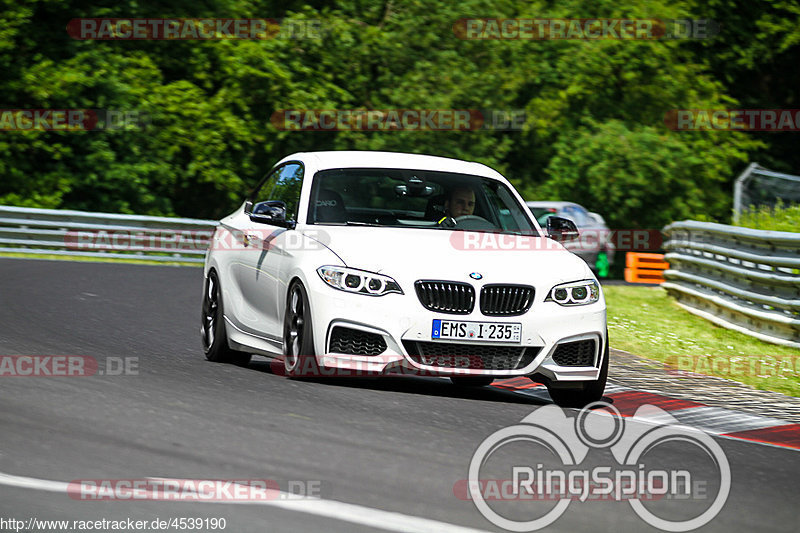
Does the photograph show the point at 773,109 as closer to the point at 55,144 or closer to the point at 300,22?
the point at 300,22

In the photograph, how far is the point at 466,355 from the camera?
28.6 feet

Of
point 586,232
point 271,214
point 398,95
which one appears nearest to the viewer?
point 271,214

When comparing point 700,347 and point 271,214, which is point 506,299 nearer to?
point 271,214

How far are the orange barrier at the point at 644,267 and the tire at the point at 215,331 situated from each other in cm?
2141

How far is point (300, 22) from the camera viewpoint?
39.1m

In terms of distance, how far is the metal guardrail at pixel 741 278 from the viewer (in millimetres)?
14180

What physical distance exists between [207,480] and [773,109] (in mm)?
44250

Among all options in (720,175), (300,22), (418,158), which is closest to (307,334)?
(418,158)

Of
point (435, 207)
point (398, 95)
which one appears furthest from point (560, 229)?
point (398, 95)

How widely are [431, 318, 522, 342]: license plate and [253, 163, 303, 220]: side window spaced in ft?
5.77

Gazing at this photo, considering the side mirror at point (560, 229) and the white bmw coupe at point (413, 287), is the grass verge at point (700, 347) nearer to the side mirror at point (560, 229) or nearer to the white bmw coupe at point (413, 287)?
the side mirror at point (560, 229)

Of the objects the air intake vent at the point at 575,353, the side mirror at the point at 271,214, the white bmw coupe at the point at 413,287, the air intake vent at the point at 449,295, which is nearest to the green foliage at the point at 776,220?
the white bmw coupe at the point at 413,287

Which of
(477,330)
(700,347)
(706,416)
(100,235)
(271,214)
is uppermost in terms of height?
(271,214)

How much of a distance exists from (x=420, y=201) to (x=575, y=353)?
1.96 metres
